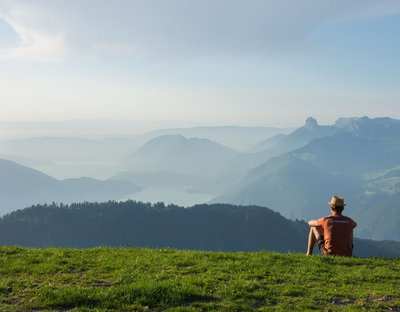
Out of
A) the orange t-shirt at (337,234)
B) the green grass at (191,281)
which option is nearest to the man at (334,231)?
the orange t-shirt at (337,234)

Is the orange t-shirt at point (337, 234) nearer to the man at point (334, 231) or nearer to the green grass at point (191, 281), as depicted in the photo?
the man at point (334, 231)

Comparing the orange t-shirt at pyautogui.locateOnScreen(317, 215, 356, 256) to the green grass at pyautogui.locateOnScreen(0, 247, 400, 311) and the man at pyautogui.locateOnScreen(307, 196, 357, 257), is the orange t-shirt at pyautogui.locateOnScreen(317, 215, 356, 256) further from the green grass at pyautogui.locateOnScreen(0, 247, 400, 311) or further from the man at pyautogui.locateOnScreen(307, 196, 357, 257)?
the green grass at pyautogui.locateOnScreen(0, 247, 400, 311)

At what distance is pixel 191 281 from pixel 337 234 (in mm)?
7300

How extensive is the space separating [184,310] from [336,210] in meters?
8.88

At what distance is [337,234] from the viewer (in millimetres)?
17797

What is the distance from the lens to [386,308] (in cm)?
1193

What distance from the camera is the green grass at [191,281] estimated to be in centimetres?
1192

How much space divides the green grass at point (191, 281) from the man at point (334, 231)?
0.77m

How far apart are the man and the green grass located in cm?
77

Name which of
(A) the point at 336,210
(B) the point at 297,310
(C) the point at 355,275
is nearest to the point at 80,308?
(B) the point at 297,310

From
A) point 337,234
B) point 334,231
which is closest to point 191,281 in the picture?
point 334,231

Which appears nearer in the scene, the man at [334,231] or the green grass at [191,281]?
the green grass at [191,281]

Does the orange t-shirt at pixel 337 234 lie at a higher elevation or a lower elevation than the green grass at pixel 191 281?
higher

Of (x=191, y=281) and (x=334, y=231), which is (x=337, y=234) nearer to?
(x=334, y=231)
